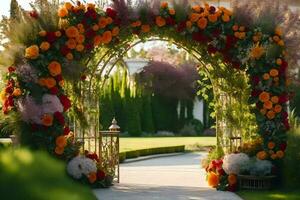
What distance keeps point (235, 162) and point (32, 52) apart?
11.7 feet

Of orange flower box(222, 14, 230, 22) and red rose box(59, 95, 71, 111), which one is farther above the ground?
orange flower box(222, 14, 230, 22)

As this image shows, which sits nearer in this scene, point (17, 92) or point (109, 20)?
point (17, 92)

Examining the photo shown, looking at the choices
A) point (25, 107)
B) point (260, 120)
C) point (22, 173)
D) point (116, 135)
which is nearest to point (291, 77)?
point (260, 120)

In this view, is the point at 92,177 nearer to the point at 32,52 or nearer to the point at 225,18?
the point at 32,52

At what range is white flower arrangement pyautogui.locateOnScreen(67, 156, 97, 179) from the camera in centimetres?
815

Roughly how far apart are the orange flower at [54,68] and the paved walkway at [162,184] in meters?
1.93

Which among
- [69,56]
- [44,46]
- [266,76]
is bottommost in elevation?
[266,76]

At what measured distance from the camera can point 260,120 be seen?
27.7ft

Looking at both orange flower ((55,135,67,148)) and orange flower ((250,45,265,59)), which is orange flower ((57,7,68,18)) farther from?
orange flower ((250,45,265,59))

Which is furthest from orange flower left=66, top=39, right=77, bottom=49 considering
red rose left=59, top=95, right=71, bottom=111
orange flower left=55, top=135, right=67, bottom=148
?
A: orange flower left=55, top=135, right=67, bottom=148

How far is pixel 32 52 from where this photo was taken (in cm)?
772

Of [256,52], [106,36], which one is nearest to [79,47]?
[106,36]

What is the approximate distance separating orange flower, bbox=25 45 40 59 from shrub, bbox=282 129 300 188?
→ 403cm

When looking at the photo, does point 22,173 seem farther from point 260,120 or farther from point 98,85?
point 98,85
